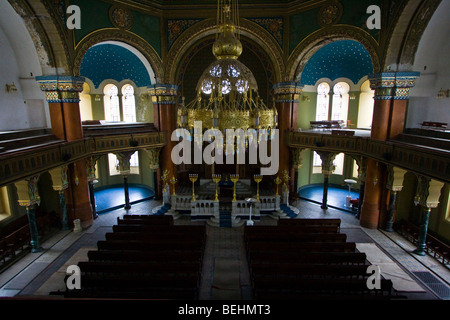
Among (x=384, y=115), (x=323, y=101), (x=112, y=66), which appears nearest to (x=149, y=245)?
(x=384, y=115)

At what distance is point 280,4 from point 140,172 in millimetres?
14617

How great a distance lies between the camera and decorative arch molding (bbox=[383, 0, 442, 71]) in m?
10.8

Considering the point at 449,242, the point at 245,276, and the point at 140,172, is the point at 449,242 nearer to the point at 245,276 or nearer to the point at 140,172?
the point at 245,276

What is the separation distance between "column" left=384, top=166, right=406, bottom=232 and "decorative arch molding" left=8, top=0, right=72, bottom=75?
14965 mm

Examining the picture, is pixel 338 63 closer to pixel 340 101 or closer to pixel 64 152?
pixel 340 101

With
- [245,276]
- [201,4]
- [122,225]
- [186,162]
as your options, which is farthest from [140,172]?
[245,276]

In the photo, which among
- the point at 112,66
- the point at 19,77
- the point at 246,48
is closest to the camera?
the point at 19,77

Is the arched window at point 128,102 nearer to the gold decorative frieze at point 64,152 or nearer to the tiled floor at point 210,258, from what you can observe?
the gold decorative frieze at point 64,152

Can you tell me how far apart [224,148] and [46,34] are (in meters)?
9.16

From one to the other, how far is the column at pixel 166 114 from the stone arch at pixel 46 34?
5294 mm

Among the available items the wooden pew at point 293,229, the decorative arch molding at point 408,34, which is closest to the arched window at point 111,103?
the wooden pew at point 293,229

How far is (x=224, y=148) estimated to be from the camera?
10.0 metres

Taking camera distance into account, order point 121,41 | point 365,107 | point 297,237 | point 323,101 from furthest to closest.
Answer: point 323,101 → point 365,107 → point 121,41 → point 297,237

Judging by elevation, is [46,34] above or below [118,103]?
above
